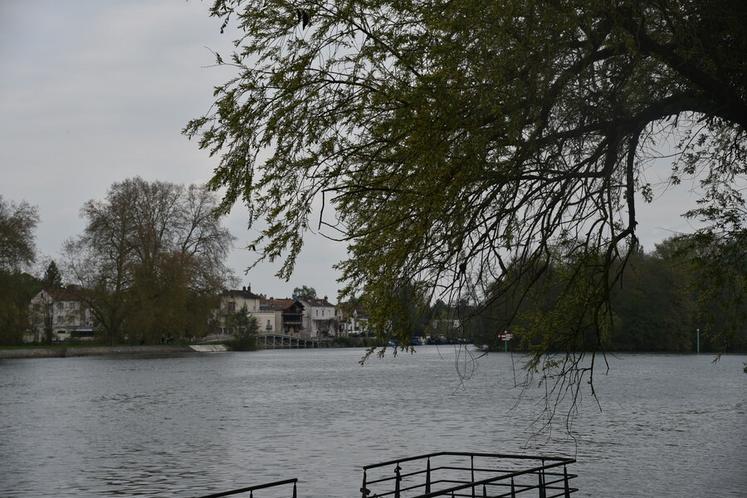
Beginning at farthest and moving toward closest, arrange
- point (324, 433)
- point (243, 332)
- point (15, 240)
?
1. point (243, 332)
2. point (15, 240)
3. point (324, 433)

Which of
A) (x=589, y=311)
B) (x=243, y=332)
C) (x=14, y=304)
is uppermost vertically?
(x=14, y=304)

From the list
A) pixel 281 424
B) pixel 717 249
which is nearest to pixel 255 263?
pixel 717 249

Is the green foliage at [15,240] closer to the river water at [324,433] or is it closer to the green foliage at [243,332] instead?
the river water at [324,433]

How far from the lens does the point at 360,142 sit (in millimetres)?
10562

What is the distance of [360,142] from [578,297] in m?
3.42

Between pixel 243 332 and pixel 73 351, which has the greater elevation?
pixel 243 332

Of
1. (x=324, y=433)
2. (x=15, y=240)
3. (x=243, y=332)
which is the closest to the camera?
(x=324, y=433)

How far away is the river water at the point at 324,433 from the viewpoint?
2630 cm

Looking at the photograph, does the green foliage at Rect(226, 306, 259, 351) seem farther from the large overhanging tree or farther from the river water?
the large overhanging tree

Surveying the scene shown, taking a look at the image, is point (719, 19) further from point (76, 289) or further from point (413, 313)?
point (76, 289)

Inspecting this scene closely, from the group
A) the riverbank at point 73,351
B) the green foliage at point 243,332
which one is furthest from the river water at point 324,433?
the green foliage at point 243,332

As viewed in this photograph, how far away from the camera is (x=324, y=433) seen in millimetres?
38125

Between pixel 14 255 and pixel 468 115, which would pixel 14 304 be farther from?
pixel 468 115

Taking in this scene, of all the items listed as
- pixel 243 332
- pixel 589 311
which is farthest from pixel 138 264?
pixel 589 311
